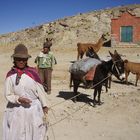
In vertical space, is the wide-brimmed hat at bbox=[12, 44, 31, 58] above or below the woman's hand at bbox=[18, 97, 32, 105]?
above

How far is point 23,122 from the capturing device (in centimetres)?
538

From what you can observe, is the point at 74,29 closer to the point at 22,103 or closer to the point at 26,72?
the point at 26,72

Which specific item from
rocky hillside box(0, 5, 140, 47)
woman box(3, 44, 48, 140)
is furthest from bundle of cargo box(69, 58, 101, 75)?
rocky hillside box(0, 5, 140, 47)

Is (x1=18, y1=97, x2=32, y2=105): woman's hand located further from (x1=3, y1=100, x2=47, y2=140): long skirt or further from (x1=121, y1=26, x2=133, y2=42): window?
(x1=121, y1=26, x2=133, y2=42): window

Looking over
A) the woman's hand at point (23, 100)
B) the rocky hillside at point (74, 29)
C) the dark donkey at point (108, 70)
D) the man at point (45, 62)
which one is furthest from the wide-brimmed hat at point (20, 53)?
the rocky hillside at point (74, 29)

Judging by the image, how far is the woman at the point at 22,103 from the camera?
531cm

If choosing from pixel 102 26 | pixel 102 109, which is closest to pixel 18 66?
pixel 102 109

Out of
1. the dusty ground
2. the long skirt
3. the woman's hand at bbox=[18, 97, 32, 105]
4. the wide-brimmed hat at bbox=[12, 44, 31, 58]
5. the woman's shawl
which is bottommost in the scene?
the dusty ground

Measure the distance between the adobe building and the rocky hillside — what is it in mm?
5743

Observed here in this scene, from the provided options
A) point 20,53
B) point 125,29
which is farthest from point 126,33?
point 20,53

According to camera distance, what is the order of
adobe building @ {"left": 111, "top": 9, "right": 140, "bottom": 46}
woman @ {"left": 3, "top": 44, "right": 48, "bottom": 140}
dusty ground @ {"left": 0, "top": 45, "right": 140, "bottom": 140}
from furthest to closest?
1. adobe building @ {"left": 111, "top": 9, "right": 140, "bottom": 46}
2. dusty ground @ {"left": 0, "top": 45, "right": 140, "bottom": 140}
3. woman @ {"left": 3, "top": 44, "right": 48, "bottom": 140}

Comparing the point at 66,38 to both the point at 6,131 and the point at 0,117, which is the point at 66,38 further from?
the point at 6,131

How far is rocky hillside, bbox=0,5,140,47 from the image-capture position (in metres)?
44.8

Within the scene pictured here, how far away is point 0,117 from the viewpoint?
1029 centimetres
